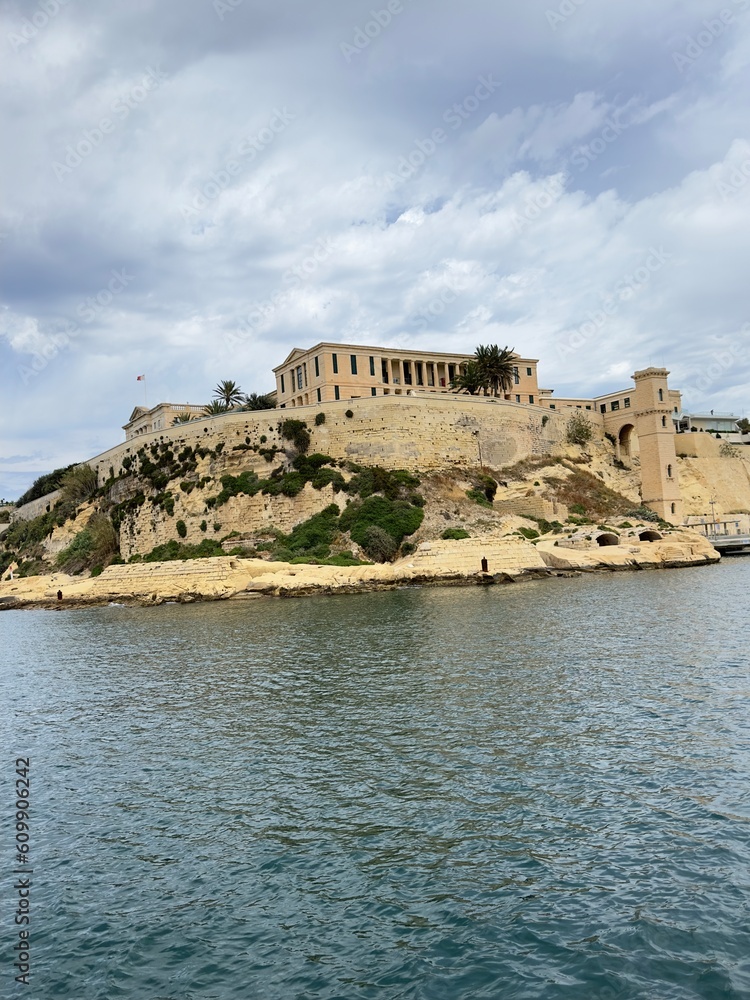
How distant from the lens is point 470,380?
58438 mm

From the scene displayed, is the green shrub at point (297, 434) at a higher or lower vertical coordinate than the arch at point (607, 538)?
higher

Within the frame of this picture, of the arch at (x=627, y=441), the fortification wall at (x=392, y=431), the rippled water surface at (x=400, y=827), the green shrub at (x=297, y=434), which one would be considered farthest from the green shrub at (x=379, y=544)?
the arch at (x=627, y=441)

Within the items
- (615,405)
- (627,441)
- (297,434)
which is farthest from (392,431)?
(615,405)

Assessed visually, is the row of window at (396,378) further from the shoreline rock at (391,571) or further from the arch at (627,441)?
the shoreline rock at (391,571)

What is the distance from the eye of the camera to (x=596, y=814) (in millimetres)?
7309

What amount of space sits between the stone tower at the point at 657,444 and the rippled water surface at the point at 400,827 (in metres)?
44.4

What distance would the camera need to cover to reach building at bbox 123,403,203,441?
63781 millimetres

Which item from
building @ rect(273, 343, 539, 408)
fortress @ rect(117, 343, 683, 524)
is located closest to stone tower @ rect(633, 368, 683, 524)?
fortress @ rect(117, 343, 683, 524)

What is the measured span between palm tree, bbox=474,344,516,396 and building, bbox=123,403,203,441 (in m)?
23.3

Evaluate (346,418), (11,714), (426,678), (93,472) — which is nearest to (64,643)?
(11,714)

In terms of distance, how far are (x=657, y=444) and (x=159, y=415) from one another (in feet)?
131

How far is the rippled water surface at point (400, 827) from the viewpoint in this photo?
524cm

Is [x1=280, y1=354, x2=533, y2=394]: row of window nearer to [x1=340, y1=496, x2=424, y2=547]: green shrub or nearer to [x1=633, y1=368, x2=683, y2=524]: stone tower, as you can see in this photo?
[x1=340, y1=496, x2=424, y2=547]: green shrub

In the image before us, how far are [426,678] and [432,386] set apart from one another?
48.2 m
